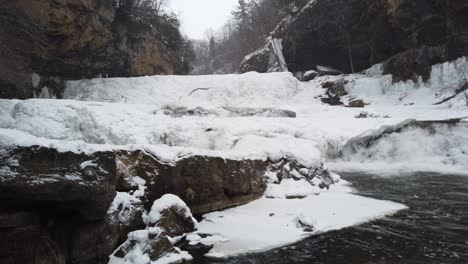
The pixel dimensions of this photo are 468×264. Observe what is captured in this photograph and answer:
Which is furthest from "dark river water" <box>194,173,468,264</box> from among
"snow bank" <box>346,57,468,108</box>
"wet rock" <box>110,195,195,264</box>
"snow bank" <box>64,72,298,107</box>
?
"snow bank" <box>64,72,298,107</box>

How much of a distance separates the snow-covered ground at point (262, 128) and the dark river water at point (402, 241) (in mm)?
298

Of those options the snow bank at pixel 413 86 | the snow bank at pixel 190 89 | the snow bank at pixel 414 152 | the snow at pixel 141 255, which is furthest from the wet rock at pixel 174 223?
the snow bank at pixel 413 86

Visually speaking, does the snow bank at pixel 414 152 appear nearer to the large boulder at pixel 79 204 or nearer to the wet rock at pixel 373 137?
the wet rock at pixel 373 137

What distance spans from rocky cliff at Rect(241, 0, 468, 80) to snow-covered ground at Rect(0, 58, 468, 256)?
118cm

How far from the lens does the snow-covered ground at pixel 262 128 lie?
548 centimetres

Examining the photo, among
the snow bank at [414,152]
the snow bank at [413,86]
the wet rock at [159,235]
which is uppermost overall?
the snow bank at [413,86]

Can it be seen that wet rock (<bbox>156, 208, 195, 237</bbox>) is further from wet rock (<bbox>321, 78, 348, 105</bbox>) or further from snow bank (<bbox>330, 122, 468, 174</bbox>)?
wet rock (<bbox>321, 78, 348, 105</bbox>)

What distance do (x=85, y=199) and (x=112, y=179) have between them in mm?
382

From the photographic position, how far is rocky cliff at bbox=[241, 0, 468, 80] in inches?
711

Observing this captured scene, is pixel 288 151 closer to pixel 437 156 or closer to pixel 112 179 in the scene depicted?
pixel 112 179

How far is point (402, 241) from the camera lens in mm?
4527

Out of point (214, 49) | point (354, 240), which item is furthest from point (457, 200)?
point (214, 49)

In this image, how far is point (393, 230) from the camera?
5.00m

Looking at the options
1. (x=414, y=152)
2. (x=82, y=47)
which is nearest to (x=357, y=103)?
(x=414, y=152)
